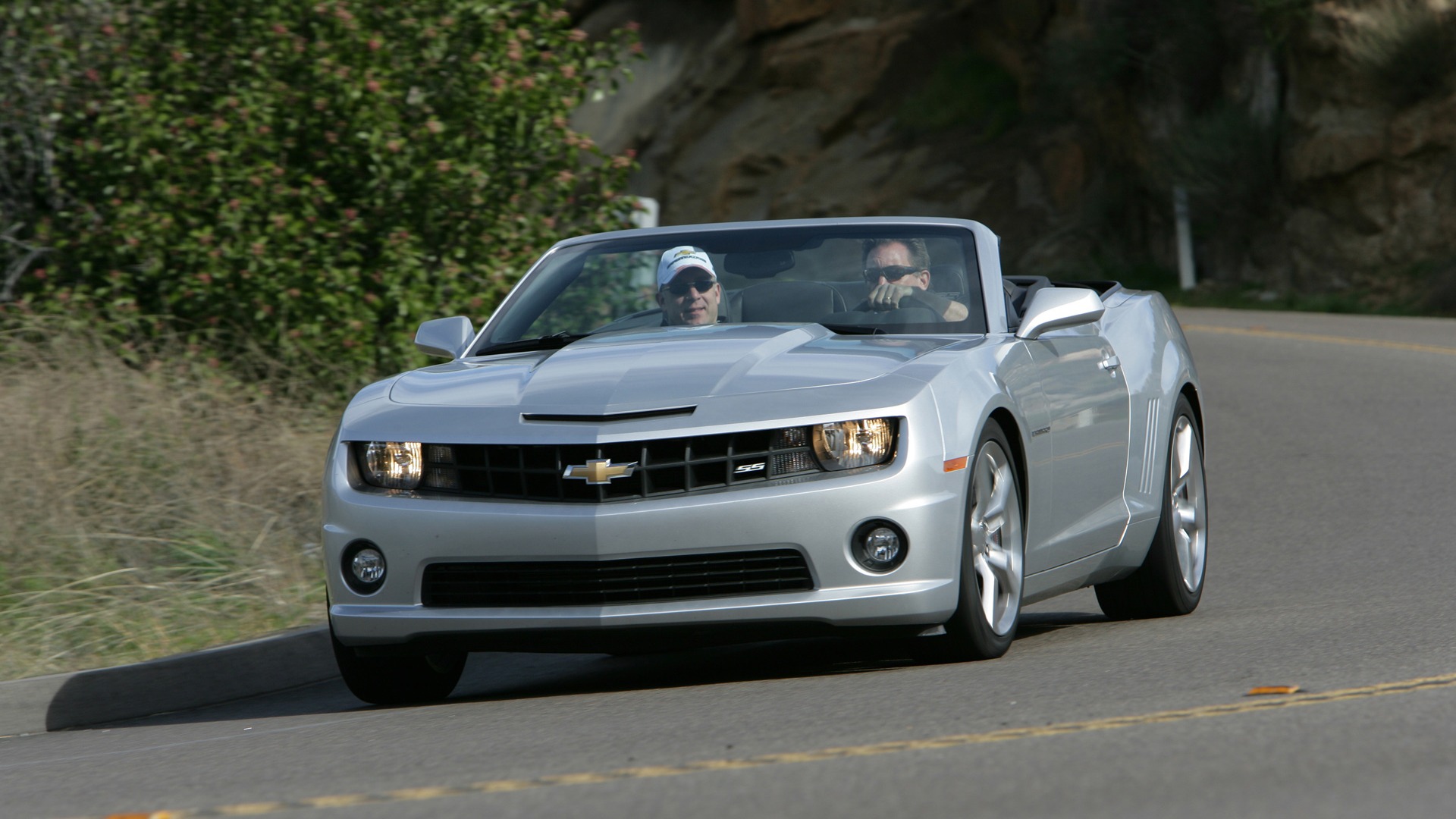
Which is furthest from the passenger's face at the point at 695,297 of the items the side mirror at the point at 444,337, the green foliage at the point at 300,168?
the green foliage at the point at 300,168

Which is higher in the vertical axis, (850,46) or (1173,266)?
(850,46)

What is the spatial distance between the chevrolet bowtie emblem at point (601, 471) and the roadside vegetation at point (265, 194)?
4.77 meters

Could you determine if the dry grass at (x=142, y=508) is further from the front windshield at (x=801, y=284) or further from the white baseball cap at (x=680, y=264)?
the white baseball cap at (x=680, y=264)

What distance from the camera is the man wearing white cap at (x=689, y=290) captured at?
23.1 ft

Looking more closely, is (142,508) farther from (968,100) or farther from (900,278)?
(968,100)

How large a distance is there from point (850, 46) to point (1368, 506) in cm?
2934

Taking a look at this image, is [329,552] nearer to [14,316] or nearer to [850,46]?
[14,316]

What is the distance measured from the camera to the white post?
99.7 feet

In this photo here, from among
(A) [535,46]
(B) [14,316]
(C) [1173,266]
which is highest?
(A) [535,46]

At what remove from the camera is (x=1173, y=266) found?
104ft

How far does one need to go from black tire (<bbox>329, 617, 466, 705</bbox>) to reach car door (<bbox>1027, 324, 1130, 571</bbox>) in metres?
1.91

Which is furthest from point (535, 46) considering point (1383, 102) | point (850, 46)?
point (850, 46)

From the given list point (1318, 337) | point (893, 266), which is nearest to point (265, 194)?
point (893, 266)

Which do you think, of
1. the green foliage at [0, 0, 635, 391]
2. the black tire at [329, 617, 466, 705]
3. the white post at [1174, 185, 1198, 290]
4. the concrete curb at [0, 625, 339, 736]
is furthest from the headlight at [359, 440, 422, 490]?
the white post at [1174, 185, 1198, 290]
